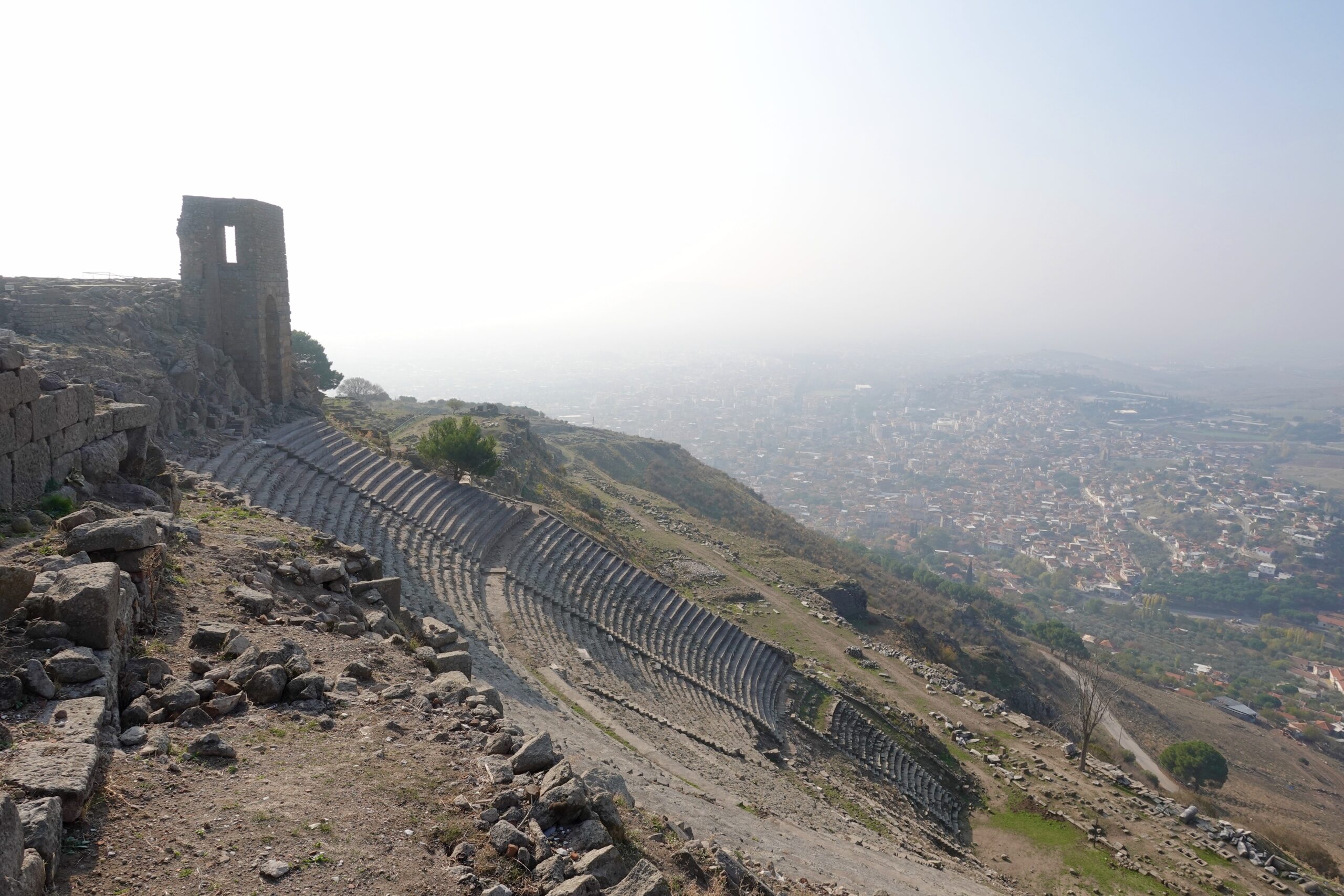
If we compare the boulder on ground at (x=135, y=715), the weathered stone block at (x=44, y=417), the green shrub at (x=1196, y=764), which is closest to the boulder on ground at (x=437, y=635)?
the boulder on ground at (x=135, y=715)

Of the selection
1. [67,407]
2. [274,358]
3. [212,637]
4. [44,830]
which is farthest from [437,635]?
[274,358]

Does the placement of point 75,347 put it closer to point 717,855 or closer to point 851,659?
point 717,855

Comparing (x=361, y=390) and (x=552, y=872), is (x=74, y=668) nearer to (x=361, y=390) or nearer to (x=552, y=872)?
(x=552, y=872)

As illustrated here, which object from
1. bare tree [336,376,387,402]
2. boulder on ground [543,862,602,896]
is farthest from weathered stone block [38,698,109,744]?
bare tree [336,376,387,402]

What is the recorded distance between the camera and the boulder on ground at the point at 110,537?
657 centimetres

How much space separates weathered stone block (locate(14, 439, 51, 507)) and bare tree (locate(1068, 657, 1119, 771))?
21924mm

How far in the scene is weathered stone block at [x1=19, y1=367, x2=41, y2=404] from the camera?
795 centimetres

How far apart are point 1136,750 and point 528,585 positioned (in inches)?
965

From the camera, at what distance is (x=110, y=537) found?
6633 mm

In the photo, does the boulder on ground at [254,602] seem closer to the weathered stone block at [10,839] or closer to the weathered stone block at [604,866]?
the weathered stone block at [10,839]

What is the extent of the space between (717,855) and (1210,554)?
343 ft

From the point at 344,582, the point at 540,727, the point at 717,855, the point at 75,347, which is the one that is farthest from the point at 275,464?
the point at 717,855

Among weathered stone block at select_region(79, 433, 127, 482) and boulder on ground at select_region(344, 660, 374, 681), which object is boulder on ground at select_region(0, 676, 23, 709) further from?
weathered stone block at select_region(79, 433, 127, 482)

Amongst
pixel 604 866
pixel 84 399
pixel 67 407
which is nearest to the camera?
pixel 604 866
